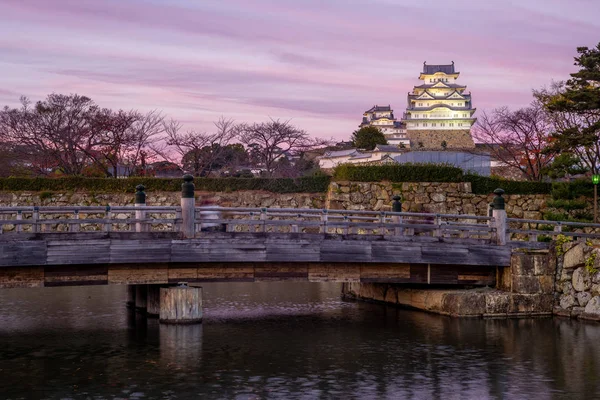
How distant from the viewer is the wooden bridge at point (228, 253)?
2355 cm

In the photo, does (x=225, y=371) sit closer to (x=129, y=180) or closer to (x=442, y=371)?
(x=442, y=371)

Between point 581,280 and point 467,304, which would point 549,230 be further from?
point 467,304

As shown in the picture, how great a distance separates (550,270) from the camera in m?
28.8

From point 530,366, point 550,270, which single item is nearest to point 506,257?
point 550,270

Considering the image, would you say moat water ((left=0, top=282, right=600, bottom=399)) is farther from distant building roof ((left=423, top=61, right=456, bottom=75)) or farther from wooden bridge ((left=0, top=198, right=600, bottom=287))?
distant building roof ((left=423, top=61, right=456, bottom=75))

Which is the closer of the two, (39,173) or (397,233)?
(397,233)

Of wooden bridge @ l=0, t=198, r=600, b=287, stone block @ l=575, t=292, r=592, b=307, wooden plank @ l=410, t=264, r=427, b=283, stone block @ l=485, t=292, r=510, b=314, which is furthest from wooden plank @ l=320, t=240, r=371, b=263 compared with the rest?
stone block @ l=575, t=292, r=592, b=307

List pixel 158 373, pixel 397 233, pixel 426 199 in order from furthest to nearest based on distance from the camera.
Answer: pixel 426 199
pixel 397 233
pixel 158 373

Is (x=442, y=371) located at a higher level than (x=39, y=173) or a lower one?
lower

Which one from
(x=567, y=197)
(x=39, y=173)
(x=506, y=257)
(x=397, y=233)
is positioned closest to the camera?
(x=506, y=257)

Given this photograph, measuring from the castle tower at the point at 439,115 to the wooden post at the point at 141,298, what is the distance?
3343 inches

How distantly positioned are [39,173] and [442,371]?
45154 mm

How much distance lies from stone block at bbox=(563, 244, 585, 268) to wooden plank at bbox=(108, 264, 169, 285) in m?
13.4

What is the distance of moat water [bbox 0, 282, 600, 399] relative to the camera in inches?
722
